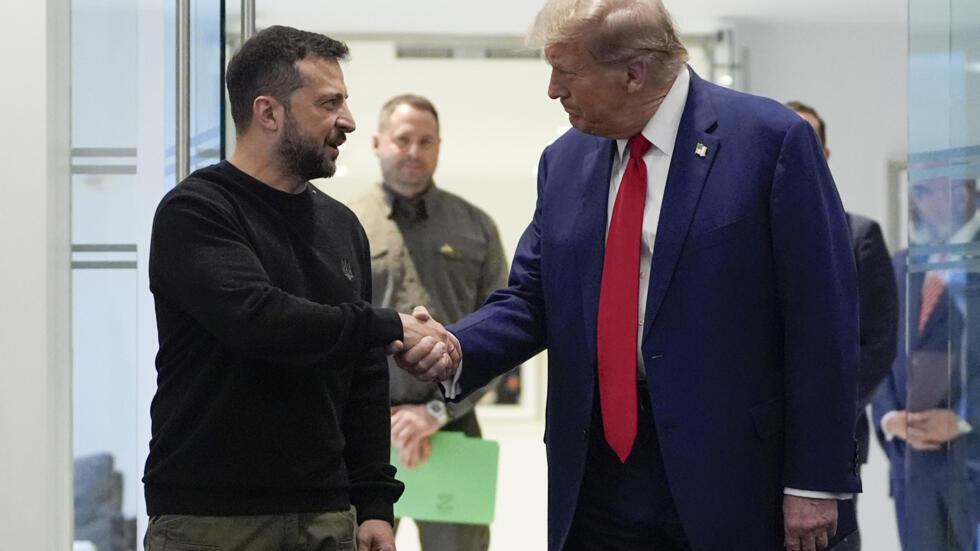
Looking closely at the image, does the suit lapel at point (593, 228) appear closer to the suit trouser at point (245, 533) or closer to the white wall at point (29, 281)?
the suit trouser at point (245, 533)

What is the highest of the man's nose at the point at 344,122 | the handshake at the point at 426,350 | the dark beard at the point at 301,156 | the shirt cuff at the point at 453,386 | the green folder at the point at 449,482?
the man's nose at the point at 344,122

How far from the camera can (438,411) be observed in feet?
14.8

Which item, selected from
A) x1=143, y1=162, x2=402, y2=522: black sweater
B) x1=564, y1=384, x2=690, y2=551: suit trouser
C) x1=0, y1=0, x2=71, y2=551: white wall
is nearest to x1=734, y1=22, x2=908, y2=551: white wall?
x1=0, y1=0, x2=71, y2=551: white wall

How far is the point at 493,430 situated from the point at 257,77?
12.1 m

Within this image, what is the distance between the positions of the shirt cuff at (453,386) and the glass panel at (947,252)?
1.09 metres

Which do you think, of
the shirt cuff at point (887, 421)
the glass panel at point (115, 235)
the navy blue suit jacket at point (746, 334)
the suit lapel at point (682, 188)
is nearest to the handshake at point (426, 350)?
the navy blue suit jacket at point (746, 334)

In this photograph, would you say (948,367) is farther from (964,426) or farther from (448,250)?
(448,250)

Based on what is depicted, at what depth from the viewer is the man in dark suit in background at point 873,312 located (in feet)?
14.3

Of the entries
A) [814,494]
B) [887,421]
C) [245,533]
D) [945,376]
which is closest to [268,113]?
[245,533]

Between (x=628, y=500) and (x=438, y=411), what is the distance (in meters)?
1.97

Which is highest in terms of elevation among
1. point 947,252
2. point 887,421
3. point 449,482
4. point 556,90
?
point 556,90

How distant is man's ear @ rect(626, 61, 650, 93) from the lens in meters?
2.66

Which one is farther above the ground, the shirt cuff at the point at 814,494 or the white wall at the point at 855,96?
the white wall at the point at 855,96

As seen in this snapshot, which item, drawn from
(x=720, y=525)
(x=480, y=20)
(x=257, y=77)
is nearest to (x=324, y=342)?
(x=257, y=77)
